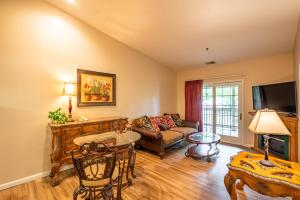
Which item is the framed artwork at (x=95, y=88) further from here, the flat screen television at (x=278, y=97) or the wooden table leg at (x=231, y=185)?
the flat screen television at (x=278, y=97)

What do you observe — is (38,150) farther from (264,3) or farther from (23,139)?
(264,3)

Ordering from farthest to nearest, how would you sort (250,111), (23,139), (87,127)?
(250,111) → (87,127) → (23,139)

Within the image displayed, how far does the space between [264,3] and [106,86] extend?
333cm

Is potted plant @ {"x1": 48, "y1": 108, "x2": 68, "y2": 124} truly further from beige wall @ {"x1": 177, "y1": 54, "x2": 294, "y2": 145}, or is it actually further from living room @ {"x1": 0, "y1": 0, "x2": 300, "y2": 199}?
beige wall @ {"x1": 177, "y1": 54, "x2": 294, "y2": 145}

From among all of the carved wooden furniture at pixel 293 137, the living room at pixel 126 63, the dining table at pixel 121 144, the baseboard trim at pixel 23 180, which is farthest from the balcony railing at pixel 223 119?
the baseboard trim at pixel 23 180

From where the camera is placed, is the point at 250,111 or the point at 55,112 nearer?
the point at 55,112

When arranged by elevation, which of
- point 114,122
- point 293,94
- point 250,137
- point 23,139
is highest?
point 293,94

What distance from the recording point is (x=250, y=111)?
14.2 ft

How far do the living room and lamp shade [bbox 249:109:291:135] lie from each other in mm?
485

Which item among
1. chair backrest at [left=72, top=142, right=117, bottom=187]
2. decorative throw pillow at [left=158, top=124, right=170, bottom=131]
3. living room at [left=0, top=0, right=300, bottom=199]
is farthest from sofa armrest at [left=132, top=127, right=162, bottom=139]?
chair backrest at [left=72, top=142, right=117, bottom=187]

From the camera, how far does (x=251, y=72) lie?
4277 mm

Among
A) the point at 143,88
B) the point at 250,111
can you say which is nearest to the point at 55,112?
the point at 143,88

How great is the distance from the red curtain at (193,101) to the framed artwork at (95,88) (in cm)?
280

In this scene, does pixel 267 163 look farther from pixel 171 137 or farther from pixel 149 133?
pixel 149 133
